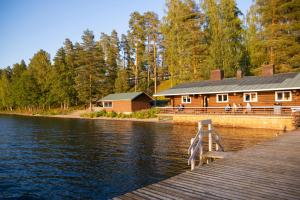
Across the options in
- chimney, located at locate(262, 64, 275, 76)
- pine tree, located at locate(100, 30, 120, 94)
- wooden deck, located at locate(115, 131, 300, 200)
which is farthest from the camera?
pine tree, located at locate(100, 30, 120, 94)

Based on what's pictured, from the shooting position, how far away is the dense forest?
3516 cm

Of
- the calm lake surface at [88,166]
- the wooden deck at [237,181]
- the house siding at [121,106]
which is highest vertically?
the house siding at [121,106]

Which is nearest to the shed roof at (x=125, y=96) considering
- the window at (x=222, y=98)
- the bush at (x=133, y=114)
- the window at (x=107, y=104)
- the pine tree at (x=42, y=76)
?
the window at (x=107, y=104)

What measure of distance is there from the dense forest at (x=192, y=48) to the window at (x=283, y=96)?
11216 mm

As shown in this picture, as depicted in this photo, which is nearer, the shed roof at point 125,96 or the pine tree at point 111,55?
the shed roof at point 125,96

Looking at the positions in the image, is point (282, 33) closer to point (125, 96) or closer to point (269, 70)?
point (269, 70)

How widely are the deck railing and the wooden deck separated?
50.0 feet

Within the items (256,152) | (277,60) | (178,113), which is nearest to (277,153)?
(256,152)

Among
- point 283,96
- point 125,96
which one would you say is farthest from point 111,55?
point 283,96

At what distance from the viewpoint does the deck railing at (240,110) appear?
23047mm

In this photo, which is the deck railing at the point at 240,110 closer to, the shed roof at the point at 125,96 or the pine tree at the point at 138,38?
the shed roof at the point at 125,96

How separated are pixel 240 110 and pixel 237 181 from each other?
21922mm

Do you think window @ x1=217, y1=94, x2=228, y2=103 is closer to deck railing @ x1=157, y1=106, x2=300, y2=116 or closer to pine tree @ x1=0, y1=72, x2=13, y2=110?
deck railing @ x1=157, y1=106, x2=300, y2=116

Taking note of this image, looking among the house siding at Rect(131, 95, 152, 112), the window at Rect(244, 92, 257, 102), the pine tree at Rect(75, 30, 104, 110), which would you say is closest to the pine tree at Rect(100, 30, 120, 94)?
the pine tree at Rect(75, 30, 104, 110)
